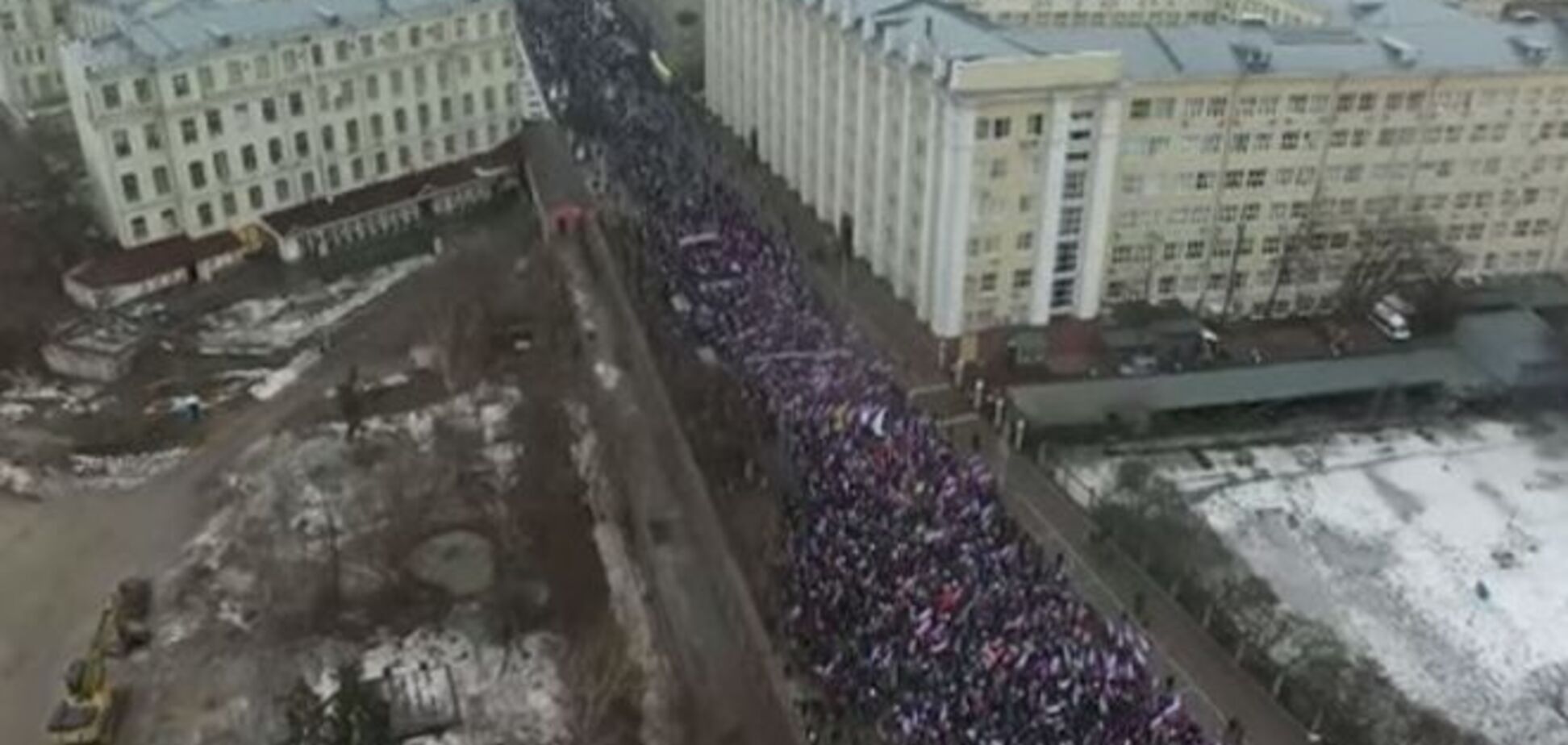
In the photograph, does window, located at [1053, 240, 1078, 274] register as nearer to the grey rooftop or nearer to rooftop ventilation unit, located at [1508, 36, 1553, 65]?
rooftop ventilation unit, located at [1508, 36, 1553, 65]

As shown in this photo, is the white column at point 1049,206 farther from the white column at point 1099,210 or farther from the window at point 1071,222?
the white column at point 1099,210

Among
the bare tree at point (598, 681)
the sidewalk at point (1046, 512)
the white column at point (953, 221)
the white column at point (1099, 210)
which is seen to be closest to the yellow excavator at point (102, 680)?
the bare tree at point (598, 681)

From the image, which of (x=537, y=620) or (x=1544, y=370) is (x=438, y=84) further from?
(x=1544, y=370)

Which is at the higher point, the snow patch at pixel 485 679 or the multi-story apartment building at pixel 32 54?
the multi-story apartment building at pixel 32 54

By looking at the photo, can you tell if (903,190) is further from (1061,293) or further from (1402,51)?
(1402,51)

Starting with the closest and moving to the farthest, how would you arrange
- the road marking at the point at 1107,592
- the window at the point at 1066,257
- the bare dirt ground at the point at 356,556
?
the road marking at the point at 1107,592, the bare dirt ground at the point at 356,556, the window at the point at 1066,257
